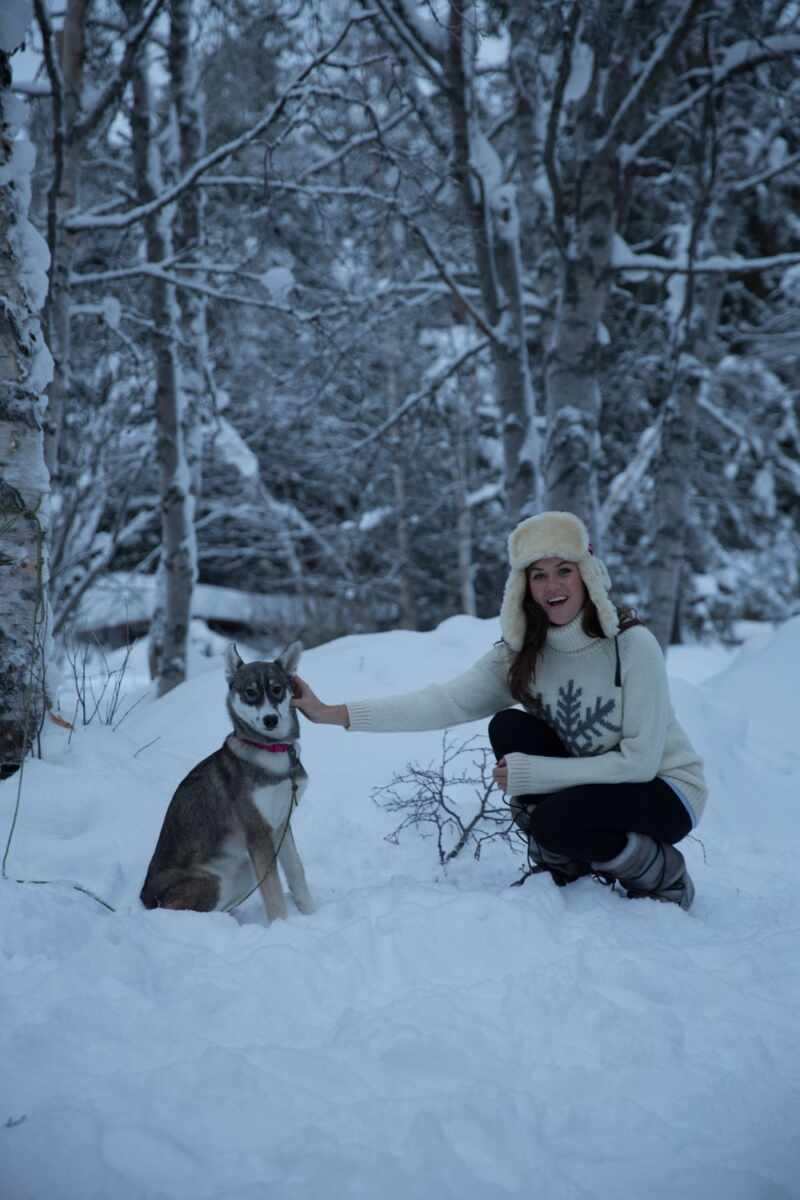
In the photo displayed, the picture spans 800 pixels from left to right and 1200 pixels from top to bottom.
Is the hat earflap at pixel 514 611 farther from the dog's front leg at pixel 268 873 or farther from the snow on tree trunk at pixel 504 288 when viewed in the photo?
the snow on tree trunk at pixel 504 288

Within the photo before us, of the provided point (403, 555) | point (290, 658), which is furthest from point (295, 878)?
point (403, 555)

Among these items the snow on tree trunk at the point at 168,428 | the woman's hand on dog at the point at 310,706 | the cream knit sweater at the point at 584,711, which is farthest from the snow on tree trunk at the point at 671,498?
the woman's hand on dog at the point at 310,706

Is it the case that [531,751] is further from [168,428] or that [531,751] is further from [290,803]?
[168,428]

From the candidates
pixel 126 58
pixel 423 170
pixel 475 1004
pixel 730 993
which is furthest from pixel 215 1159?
pixel 423 170

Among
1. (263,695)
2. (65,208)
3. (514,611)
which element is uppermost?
(65,208)

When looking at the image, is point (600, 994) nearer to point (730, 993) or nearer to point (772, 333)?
point (730, 993)

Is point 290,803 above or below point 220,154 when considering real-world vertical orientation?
below

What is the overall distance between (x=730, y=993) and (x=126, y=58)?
601 cm

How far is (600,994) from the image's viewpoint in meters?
2.35

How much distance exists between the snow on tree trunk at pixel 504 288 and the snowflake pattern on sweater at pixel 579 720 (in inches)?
148

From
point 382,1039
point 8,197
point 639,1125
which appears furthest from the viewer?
point 8,197

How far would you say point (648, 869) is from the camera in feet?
10.1

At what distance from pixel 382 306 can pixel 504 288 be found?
93.1 inches

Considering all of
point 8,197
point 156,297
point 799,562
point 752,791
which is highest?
point 156,297
